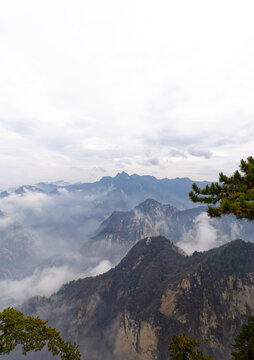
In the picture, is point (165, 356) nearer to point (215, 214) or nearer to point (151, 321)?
point (151, 321)

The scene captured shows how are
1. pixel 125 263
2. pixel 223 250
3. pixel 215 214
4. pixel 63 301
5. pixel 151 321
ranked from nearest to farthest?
1. pixel 215 214
2. pixel 151 321
3. pixel 223 250
4. pixel 125 263
5. pixel 63 301

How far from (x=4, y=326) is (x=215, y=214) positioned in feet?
60.9

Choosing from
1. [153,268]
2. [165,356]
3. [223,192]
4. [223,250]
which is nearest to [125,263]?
[153,268]

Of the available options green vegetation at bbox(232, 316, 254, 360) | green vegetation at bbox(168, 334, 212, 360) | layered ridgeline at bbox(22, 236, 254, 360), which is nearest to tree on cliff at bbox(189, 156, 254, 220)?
green vegetation at bbox(168, 334, 212, 360)

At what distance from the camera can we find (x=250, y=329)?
1714cm

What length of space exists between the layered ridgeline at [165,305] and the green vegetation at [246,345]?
89.1 metres

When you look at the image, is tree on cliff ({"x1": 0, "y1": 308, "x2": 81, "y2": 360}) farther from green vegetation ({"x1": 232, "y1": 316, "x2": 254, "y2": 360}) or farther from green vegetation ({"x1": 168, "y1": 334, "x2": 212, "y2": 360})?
green vegetation ({"x1": 232, "y1": 316, "x2": 254, "y2": 360})

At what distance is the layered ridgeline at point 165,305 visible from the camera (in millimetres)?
84375

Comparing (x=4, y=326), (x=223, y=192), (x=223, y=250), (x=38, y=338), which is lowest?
(x=223, y=250)

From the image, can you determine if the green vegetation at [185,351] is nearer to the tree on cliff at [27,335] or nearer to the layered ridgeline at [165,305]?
the tree on cliff at [27,335]

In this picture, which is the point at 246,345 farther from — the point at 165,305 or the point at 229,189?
the point at 165,305

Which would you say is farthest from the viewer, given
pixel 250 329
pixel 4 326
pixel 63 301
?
pixel 63 301

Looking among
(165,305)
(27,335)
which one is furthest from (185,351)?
(165,305)

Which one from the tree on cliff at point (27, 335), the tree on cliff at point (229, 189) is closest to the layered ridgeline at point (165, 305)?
the tree on cliff at point (27, 335)
